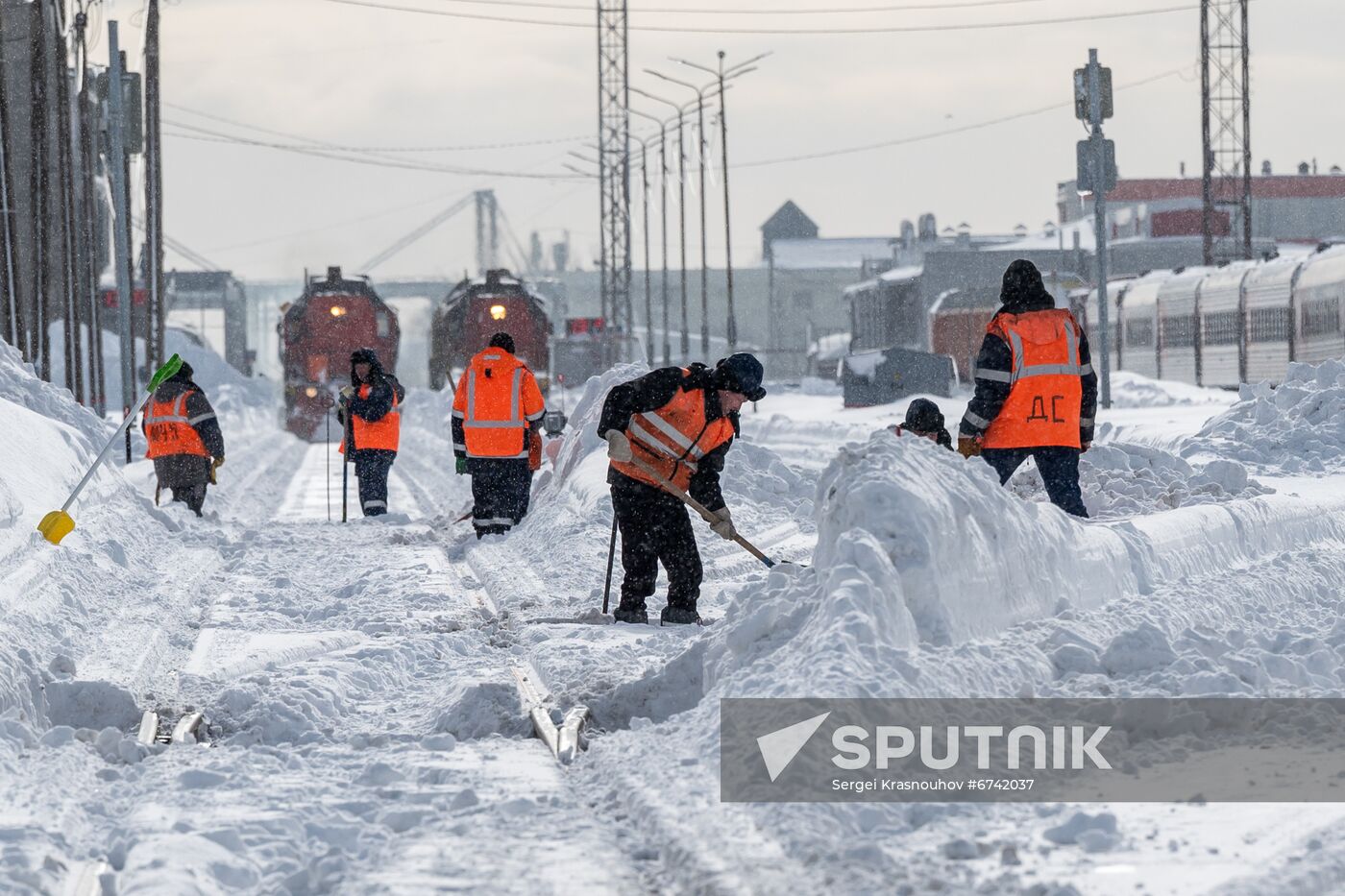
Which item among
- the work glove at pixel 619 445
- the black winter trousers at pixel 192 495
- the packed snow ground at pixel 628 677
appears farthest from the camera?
the black winter trousers at pixel 192 495

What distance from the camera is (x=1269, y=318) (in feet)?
115

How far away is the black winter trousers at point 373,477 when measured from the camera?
59.4 feet

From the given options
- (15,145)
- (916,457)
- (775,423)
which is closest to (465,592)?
(916,457)

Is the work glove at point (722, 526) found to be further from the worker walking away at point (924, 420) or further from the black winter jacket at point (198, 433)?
the black winter jacket at point (198, 433)

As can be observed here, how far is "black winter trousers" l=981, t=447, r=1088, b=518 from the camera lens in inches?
444

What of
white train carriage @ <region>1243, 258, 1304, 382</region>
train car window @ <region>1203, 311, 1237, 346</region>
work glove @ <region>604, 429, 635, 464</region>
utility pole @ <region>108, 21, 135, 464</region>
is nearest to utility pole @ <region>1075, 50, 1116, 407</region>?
white train carriage @ <region>1243, 258, 1304, 382</region>

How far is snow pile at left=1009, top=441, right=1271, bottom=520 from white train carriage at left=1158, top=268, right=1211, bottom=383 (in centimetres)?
2433

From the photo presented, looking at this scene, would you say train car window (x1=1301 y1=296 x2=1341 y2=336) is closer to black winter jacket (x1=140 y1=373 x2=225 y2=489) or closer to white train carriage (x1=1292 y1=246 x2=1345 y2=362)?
white train carriage (x1=1292 y1=246 x2=1345 y2=362)

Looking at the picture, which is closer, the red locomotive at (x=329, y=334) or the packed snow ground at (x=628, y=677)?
the packed snow ground at (x=628, y=677)

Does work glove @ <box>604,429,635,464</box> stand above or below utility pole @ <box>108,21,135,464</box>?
below

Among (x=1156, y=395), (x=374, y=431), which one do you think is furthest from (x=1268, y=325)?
(x=374, y=431)

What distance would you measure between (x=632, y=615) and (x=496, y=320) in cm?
3186

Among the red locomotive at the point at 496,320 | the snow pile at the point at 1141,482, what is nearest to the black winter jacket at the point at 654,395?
the snow pile at the point at 1141,482

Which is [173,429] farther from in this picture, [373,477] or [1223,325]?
[1223,325]
